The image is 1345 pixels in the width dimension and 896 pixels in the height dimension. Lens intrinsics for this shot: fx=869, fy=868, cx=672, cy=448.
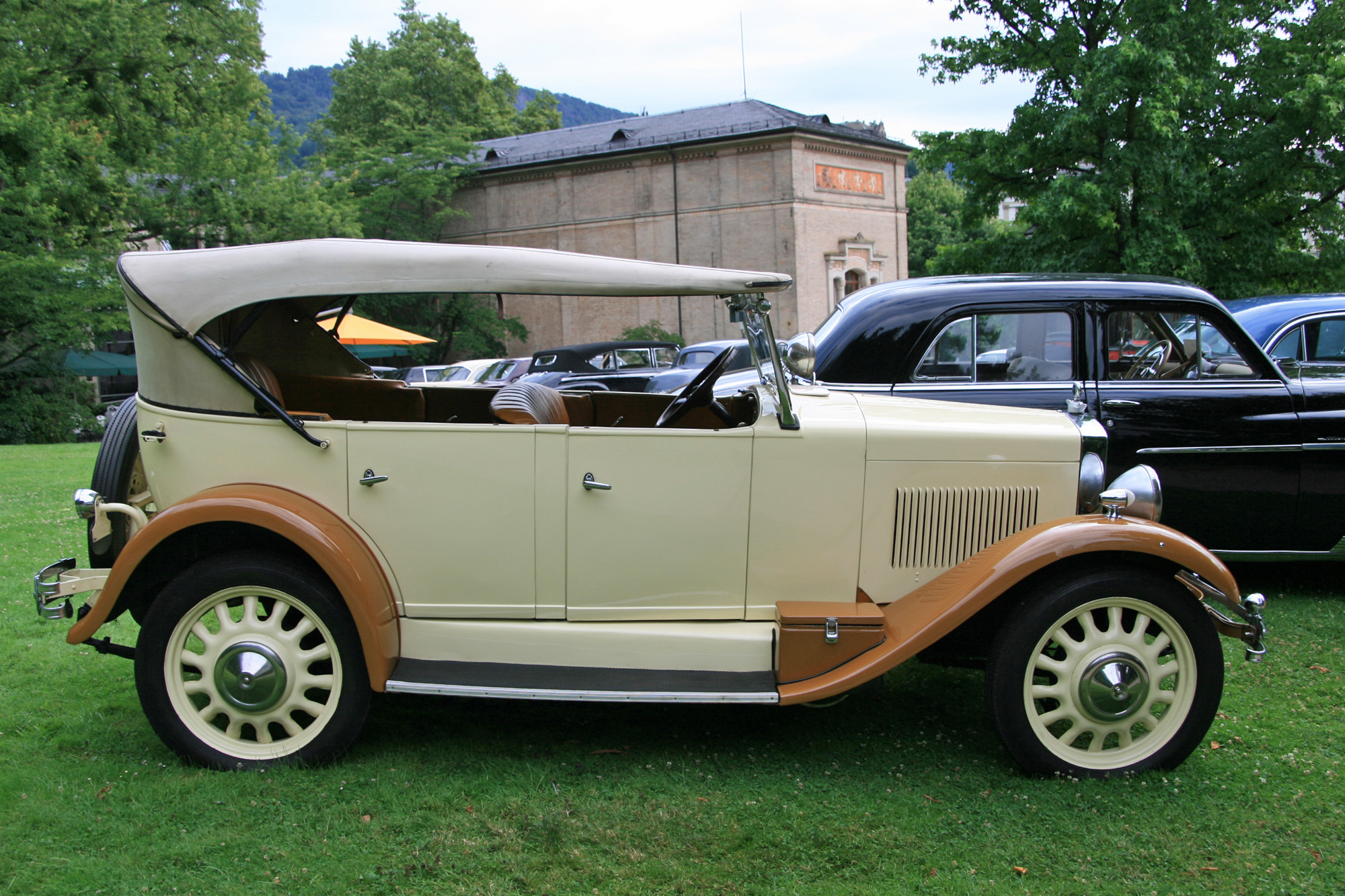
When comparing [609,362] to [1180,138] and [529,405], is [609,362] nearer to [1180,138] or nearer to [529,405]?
[1180,138]

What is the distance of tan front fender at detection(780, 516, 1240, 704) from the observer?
10.4 feet

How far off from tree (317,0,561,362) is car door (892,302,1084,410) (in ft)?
84.0

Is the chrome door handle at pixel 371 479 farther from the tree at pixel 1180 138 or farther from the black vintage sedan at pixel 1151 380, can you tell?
the tree at pixel 1180 138

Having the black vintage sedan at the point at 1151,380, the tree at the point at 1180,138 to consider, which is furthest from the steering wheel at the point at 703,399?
the tree at the point at 1180,138

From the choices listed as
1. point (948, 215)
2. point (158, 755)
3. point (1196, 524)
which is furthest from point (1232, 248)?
point (948, 215)

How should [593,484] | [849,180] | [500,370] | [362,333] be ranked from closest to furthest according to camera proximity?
1. [593,484]
2. [362,333]
3. [500,370]
4. [849,180]

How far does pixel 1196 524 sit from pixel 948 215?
62.5 m

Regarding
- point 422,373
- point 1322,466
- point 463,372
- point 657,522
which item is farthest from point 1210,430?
point 422,373

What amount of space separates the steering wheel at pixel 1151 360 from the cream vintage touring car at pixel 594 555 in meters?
2.31

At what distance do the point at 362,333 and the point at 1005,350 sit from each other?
6364 mm

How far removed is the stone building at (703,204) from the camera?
4050cm

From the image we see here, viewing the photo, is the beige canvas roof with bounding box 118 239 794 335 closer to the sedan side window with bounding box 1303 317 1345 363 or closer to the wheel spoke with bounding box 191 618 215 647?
the wheel spoke with bounding box 191 618 215 647

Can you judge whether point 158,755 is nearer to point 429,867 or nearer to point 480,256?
point 429,867

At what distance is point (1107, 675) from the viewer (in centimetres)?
320
